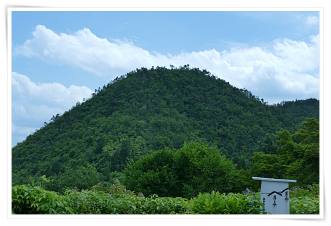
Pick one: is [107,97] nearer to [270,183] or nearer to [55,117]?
[55,117]

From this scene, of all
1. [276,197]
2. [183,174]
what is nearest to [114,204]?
[276,197]

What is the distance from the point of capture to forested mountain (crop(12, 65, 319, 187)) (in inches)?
1246

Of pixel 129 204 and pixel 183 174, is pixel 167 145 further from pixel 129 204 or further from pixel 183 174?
pixel 129 204

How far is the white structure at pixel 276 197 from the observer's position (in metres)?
3.25

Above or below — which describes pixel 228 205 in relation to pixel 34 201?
below

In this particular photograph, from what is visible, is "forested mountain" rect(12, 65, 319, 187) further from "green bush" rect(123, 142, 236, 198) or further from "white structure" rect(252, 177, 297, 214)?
"white structure" rect(252, 177, 297, 214)

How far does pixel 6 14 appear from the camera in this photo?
3475 mm

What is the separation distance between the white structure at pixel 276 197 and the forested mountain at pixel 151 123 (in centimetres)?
2354

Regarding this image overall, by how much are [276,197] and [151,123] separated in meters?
37.1

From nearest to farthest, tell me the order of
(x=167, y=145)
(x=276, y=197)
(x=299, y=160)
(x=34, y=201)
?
(x=34, y=201), (x=276, y=197), (x=299, y=160), (x=167, y=145)

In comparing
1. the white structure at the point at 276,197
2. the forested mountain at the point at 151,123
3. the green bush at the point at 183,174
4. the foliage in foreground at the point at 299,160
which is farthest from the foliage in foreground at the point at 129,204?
the forested mountain at the point at 151,123

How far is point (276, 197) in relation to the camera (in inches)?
128

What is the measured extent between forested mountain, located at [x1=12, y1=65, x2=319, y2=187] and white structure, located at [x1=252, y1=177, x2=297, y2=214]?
77.2ft
